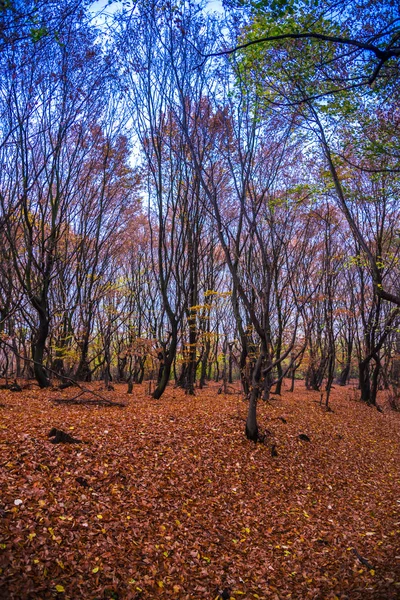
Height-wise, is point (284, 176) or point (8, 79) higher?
point (8, 79)

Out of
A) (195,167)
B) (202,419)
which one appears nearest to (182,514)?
(202,419)

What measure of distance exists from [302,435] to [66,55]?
43.4 feet

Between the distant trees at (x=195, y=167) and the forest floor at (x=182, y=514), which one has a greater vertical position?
the distant trees at (x=195, y=167)

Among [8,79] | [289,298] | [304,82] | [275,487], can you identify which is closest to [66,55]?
[8,79]

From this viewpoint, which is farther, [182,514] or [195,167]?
[195,167]

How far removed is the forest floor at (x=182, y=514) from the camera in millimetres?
3834

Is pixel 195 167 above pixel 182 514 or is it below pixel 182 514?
above

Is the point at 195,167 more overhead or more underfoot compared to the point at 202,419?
more overhead

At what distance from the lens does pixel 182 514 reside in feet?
17.1

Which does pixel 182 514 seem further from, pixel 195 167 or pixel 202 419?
pixel 195 167

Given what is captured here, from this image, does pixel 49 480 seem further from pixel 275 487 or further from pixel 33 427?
pixel 275 487

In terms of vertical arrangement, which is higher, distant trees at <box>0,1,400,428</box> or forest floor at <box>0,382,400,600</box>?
distant trees at <box>0,1,400,428</box>

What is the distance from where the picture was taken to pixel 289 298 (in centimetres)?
2319

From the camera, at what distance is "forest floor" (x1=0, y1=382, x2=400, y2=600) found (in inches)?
151
